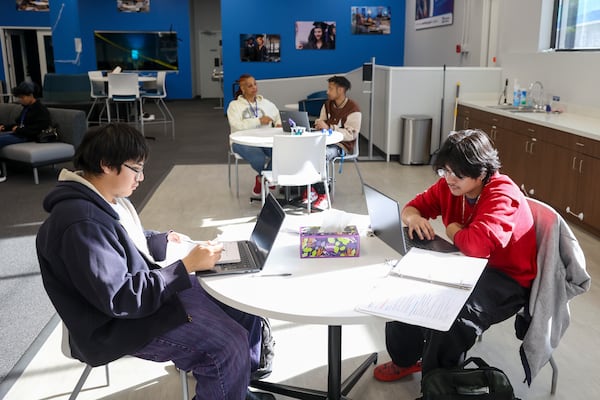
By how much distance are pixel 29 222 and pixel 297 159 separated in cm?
246

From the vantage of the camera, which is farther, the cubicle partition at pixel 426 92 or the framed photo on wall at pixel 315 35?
the framed photo on wall at pixel 315 35

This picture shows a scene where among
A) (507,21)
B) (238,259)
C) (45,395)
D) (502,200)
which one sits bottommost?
(45,395)

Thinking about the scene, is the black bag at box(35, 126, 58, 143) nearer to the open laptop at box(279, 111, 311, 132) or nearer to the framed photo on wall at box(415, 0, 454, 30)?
the open laptop at box(279, 111, 311, 132)

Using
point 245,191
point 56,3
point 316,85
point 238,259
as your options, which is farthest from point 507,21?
point 56,3

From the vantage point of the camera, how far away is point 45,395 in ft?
7.79

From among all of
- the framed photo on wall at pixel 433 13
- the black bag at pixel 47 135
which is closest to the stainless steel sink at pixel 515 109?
the framed photo on wall at pixel 433 13

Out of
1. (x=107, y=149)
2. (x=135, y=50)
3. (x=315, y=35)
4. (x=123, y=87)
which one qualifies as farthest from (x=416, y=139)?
(x=135, y=50)

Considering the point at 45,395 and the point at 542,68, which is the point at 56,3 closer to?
the point at 542,68

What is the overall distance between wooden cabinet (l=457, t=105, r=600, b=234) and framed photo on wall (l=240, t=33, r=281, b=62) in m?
6.27

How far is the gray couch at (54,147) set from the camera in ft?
20.4

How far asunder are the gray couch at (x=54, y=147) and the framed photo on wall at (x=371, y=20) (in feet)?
21.1

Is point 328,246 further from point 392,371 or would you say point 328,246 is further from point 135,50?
point 135,50

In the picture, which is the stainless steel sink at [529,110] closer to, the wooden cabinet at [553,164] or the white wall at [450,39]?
the wooden cabinet at [553,164]

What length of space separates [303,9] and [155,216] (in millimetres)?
7606
